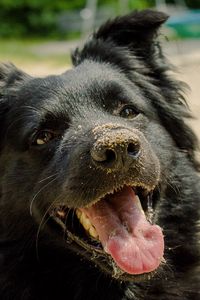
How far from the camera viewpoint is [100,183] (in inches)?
128

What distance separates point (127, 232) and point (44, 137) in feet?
2.73

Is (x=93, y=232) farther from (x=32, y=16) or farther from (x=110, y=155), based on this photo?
(x=32, y=16)

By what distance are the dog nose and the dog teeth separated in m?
0.47

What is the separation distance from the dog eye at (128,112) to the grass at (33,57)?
31.4 feet

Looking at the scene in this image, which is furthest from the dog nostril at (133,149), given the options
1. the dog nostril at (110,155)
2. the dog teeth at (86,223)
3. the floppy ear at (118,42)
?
the floppy ear at (118,42)

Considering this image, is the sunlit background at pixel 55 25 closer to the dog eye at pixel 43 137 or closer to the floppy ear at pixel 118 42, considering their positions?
the floppy ear at pixel 118 42

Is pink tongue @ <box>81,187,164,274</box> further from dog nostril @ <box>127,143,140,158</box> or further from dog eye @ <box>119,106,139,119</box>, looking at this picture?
dog eye @ <box>119,106,139,119</box>

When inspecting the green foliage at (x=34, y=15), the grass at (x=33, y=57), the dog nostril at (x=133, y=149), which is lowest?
the grass at (x=33, y=57)

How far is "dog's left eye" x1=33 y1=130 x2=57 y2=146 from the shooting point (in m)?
3.78

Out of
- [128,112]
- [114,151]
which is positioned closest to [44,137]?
[128,112]

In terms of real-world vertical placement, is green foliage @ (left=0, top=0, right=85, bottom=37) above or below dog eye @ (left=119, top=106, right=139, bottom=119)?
below

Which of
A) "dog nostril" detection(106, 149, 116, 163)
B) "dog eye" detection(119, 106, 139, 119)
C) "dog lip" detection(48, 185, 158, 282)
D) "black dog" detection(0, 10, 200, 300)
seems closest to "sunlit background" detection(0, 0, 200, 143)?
"black dog" detection(0, 10, 200, 300)

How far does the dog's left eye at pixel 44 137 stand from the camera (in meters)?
3.78

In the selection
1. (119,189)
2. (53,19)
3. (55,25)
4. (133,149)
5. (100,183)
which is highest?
(133,149)
